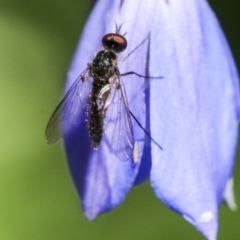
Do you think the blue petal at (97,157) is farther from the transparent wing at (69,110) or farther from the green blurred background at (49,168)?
the green blurred background at (49,168)

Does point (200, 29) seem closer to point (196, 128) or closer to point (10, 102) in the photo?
point (196, 128)

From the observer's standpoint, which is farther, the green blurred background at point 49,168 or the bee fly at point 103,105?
the green blurred background at point 49,168

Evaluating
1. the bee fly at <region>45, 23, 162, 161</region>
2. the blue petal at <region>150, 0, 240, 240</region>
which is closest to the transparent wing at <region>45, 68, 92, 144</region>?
the bee fly at <region>45, 23, 162, 161</region>

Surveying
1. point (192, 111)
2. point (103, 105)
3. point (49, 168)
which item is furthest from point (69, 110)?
point (49, 168)

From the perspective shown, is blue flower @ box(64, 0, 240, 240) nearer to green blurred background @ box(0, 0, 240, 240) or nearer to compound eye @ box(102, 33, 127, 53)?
compound eye @ box(102, 33, 127, 53)

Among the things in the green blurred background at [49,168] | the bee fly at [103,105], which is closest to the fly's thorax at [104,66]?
the bee fly at [103,105]

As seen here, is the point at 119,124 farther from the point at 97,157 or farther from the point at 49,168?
the point at 49,168
